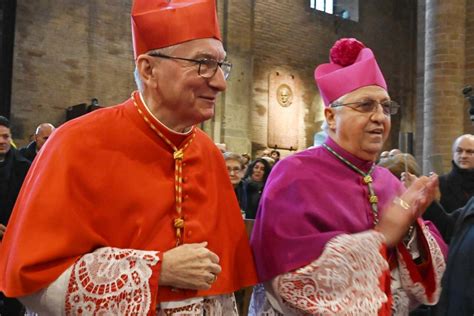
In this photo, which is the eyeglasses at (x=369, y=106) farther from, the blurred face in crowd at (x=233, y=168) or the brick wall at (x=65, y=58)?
the brick wall at (x=65, y=58)

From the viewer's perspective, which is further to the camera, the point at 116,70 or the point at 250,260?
the point at 116,70

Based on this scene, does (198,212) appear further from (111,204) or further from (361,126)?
(361,126)

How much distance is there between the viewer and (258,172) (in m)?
7.48

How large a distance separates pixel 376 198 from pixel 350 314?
0.58 metres

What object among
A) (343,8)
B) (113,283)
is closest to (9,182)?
(113,283)

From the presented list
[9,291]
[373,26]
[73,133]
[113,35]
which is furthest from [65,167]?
[373,26]

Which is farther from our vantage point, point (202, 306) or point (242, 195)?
point (242, 195)

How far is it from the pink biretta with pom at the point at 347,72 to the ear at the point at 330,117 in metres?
0.05

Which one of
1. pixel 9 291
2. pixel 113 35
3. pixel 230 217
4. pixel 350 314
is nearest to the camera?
pixel 9 291

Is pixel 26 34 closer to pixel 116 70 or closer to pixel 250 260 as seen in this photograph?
pixel 116 70

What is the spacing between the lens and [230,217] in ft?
7.67

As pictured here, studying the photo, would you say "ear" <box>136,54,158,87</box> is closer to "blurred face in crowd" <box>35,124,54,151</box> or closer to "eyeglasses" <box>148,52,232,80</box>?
"eyeglasses" <box>148,52,232,80</box>

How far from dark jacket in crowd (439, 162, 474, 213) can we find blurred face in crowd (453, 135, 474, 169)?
0.05 metres

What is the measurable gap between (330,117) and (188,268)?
103 cm
